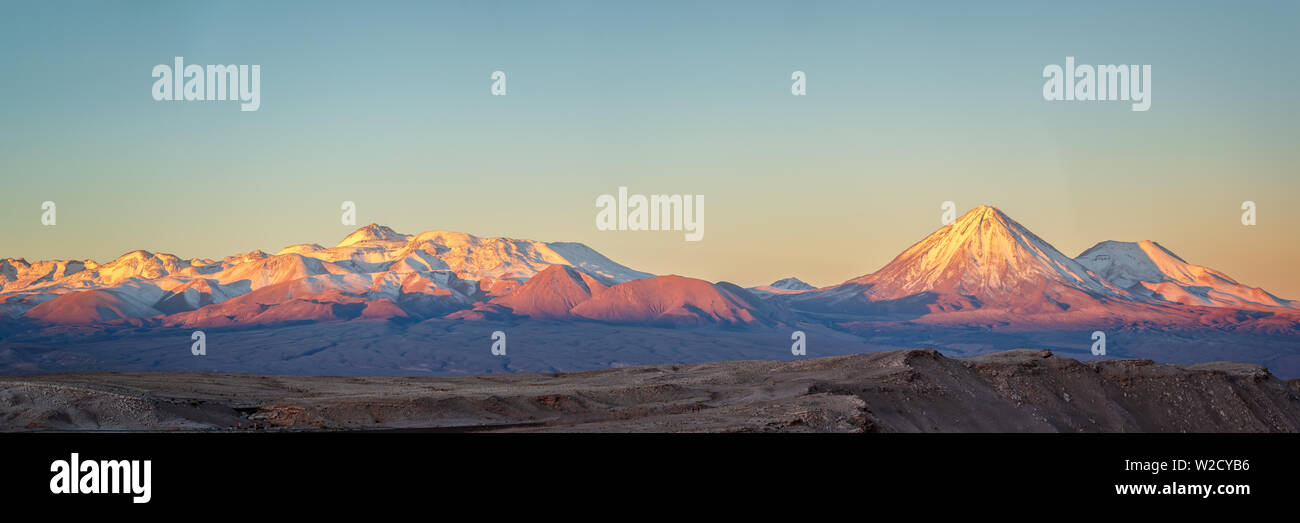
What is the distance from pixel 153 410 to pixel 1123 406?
39655 millimetres

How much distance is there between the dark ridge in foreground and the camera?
39000 millimetres

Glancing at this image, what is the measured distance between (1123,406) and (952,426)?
12.8 meters

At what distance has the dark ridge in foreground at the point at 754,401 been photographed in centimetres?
3900

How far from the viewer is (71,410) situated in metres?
39.2

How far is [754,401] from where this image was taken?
45.2m
